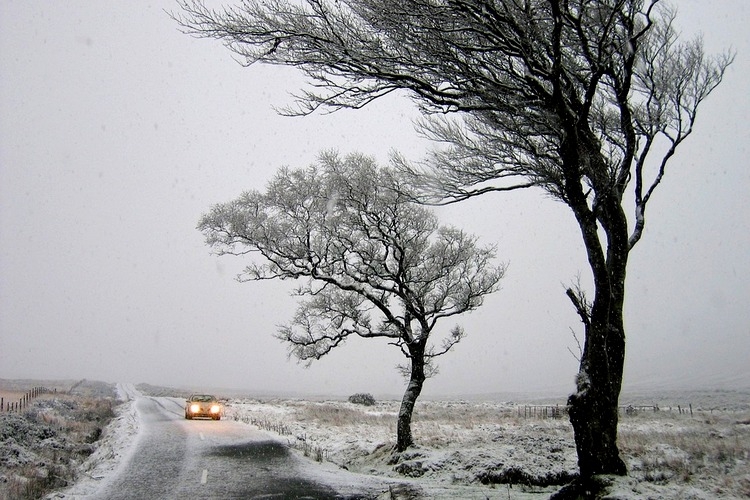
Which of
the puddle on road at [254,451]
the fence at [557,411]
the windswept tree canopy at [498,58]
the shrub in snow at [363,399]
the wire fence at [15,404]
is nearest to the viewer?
the windswept tree canopy at [498,58]

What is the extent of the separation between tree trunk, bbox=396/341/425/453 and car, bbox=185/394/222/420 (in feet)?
49.1

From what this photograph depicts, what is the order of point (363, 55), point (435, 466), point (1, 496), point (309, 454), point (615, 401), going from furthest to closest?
point (309, 454) → point (435, 466) → point (1, 496) → point (615, 401) → point (363, 55)

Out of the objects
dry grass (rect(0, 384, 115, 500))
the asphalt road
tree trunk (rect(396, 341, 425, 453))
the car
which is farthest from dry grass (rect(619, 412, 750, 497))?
the car

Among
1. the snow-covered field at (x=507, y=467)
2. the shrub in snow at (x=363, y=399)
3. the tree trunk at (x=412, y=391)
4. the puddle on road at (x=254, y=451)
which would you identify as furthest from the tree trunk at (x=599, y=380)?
the shrub in snow at (x=363, y=399)

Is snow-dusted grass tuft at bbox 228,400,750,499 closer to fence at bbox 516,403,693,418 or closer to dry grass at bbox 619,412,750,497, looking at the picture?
dry grass at bbox 619,412,750,497

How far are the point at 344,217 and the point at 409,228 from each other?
2.33m

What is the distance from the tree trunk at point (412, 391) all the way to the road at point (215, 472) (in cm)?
299

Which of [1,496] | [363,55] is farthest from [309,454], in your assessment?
[363,55]

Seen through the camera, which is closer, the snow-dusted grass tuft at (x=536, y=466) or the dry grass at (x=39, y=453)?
the snow-dusted grass tuft at (x=536, y=466)

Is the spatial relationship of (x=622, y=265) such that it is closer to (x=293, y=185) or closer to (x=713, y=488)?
(x=713, y=488)

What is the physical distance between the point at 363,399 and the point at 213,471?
3742 centimetres

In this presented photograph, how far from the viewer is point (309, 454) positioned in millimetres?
14844

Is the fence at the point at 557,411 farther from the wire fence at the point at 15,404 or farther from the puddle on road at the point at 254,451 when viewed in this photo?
the wire fence at the point at 15,404

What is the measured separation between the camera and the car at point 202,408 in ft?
86.7
